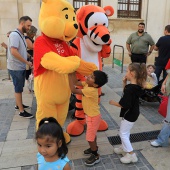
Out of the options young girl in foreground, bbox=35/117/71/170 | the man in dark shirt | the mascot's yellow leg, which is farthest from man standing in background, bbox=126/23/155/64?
young girl in foreground, bbox=35/117/71/170

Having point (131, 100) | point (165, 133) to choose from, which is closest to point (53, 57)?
point (131, 100)

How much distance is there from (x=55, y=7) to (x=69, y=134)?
6.66ft

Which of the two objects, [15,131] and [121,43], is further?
[121,43]

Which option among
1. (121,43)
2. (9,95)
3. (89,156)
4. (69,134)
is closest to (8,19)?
(9,95)

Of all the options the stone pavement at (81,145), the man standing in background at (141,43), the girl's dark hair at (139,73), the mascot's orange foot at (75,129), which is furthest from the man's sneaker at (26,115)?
the man standing in background at (141,43)

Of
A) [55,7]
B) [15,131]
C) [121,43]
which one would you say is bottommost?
[15,131]

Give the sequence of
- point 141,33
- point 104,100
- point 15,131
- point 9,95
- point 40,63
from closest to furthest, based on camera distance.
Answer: point 40,63
point 15,131
point 104,100
point 9,95
point 141,33

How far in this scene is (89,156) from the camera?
9.75 ft

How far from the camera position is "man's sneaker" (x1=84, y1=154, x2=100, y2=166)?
2.76 m

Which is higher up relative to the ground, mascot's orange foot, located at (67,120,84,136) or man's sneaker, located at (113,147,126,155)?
mascot's orange foot, located at (67,120,84,136)

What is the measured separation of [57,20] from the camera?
2.52 m

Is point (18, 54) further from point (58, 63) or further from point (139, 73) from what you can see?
point (139, 73)

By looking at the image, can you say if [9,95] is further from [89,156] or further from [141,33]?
[141,33]

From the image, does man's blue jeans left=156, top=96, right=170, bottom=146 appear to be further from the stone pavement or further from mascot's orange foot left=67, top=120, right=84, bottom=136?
mascot's orange foot left=67, top=120, right=84, bottom=136
